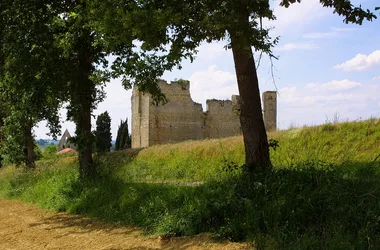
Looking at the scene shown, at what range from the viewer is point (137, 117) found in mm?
34438

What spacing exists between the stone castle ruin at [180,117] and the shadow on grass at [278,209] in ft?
76.6

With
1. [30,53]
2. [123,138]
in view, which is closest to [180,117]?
[123,138]

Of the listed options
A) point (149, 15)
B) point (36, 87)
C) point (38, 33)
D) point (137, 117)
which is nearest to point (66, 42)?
point (38, 33)

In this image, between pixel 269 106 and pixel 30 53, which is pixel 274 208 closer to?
pixel 30 53

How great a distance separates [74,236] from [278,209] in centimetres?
447

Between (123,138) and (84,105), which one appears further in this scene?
(123,138)

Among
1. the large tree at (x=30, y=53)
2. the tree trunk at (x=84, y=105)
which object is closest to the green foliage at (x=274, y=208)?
the tree trunk at (x=84, y=105)

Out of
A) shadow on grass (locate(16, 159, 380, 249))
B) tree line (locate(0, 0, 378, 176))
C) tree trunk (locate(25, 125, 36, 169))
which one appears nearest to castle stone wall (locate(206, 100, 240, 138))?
tree trunk (locate(25, 125, 36, 169))

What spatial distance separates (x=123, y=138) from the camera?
144 ft

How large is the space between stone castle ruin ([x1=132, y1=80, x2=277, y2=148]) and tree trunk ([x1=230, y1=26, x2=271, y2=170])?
23828mm

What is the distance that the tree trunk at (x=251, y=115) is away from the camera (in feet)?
28.9

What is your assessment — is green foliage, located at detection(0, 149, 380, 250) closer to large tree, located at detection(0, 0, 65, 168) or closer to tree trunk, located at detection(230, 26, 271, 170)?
tree trunk, located at detection(230, 26, 271, 170)

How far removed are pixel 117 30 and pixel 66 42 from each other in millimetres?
4292

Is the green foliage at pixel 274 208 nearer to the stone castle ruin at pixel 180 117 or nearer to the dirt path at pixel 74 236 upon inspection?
the dirt path at pixel 74 236
